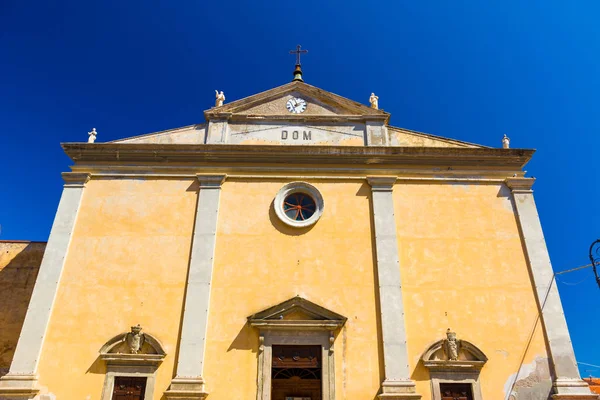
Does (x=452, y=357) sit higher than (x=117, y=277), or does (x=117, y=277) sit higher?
(x=117, y=277)

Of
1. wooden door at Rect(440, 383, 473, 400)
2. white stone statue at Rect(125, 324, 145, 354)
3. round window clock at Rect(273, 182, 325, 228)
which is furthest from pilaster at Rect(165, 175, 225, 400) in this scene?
wooden door at Rect(440, 383, 473, 400)

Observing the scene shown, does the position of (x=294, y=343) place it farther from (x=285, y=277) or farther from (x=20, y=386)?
(x=20, y=386)

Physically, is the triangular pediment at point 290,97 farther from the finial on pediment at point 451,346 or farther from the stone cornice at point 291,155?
the finial on pediment at point 451,346

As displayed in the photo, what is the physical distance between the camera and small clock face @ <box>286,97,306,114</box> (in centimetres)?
1448

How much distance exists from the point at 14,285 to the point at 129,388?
5508mm

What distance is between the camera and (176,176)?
1332 cm

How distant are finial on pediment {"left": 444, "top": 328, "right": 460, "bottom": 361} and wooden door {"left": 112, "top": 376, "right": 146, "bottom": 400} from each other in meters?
7.35

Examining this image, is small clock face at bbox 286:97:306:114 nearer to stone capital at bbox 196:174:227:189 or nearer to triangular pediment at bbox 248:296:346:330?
stone capital at bbox 196:174:227:189

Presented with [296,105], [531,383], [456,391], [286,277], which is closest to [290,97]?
[296,105]

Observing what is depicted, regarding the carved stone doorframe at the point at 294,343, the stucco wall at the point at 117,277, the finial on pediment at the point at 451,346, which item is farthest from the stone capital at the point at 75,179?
the finial on pediment at the point at 451,346

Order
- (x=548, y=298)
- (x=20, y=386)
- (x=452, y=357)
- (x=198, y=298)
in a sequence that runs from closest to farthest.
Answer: (x=20, y=386) < (x=452, y=357) < (x=198, y=298) < (x=548, y=298)

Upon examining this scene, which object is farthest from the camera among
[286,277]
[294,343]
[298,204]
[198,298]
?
[298,204]

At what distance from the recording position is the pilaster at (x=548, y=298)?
35.0 ft

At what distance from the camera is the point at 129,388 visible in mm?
10766
